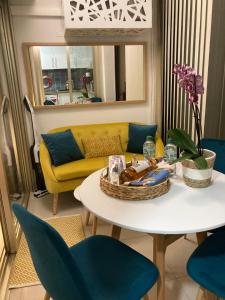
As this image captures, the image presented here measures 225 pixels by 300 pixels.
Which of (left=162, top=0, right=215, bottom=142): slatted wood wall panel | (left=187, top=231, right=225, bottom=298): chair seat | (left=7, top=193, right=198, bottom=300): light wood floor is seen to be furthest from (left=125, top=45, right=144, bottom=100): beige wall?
(left=187, top=231, right=225, bottom=298): chair seat

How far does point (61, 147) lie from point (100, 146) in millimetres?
474

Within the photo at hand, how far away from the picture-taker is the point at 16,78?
2.78 metres

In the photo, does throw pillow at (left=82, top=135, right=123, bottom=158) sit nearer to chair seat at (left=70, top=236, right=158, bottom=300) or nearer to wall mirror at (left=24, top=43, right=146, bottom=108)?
wall mirror at (left=24, top=43, right=146, bottom=108)

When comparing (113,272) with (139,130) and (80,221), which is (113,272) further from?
(139,130)

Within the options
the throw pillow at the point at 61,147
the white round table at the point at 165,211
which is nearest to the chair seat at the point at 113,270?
the white round table at the point at 165,211

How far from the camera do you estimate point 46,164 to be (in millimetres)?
2564

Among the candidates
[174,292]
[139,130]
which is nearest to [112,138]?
[139,130]

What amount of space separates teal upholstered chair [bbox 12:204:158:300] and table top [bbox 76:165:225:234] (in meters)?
0.24

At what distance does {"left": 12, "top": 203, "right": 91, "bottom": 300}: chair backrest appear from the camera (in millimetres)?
815

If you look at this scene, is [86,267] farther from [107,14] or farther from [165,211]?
[107,14]

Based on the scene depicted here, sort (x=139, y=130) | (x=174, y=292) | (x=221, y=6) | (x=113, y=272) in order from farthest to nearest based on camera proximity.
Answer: (x=139, y=130) → (x=221, y=6) → (x=174, y=292) → (x=113, y=272)

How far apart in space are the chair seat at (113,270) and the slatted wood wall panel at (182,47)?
1639 mm

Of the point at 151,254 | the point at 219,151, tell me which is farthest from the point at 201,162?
the point at 151,254

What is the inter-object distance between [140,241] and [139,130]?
1.35m
